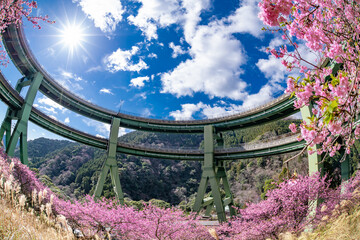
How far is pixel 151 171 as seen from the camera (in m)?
69.9

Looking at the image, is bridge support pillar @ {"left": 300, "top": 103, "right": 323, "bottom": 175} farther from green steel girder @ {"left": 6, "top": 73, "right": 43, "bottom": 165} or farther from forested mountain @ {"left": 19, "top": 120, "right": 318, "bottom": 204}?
green steel girder @ {"left": 6, "top": 73, "right": 43, "bottom": 165}

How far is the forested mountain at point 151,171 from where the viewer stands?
5538 cm

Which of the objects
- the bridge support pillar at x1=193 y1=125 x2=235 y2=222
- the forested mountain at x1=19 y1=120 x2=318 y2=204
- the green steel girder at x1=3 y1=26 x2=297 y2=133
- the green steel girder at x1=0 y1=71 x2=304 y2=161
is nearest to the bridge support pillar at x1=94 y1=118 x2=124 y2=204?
the green steel girder at x1=0 y1=71 x2=304 y2=161

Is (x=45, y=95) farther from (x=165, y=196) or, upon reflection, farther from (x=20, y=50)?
(x=165, y=196)

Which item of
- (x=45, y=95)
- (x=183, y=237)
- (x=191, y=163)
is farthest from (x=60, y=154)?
(x=183, y=237)

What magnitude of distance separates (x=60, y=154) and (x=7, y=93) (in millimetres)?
55012

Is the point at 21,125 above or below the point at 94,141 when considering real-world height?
below

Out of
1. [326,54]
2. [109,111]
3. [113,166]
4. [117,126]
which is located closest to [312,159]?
[326,54]

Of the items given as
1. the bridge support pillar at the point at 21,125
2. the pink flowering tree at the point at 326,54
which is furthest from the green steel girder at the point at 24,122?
the pink flowering tree at the point at 326,54

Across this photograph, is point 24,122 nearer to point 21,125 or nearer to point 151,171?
point 21,125

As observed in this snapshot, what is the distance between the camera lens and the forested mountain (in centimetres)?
5538

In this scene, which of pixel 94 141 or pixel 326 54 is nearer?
pixel 326 54

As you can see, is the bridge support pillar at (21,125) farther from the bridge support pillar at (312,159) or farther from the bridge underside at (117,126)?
the bridge support pillar at (312,159)

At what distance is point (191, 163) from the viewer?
77938 millimetres
